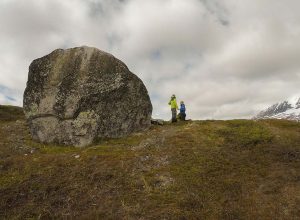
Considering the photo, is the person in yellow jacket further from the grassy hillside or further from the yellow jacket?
the grassy hillside

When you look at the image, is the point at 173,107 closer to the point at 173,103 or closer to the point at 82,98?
the point at 173,103

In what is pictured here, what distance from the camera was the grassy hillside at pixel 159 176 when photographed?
2175 centimetres

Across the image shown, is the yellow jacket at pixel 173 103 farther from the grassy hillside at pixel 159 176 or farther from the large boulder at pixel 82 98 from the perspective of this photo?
the grassy hillside at pixel 159 176

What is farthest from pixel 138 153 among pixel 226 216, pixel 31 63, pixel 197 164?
pixel 31 63

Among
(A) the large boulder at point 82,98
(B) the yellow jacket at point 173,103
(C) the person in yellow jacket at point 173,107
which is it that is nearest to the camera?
(A) the large boulder at point 82,98

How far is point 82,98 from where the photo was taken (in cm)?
3228

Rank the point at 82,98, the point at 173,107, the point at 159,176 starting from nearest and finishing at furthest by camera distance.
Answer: the point at 159,176 < the point at 82,98 < the point at 173,107

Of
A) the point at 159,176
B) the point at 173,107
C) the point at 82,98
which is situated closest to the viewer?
the point at 159,176

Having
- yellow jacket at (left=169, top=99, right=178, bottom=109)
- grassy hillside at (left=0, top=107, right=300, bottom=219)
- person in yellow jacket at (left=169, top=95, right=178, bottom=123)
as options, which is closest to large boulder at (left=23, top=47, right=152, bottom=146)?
grassy hillside at (left=0, top=107, right=300, bottom=219)

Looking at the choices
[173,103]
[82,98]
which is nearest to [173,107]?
[173,103]

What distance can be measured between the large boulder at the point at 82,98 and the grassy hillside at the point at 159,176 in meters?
1.37

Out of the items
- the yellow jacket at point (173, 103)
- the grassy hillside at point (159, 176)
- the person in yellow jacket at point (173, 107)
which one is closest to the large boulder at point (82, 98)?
the grassy hillside at point (159, 176)

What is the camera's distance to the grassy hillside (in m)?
21.8

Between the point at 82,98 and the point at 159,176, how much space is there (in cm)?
1116
